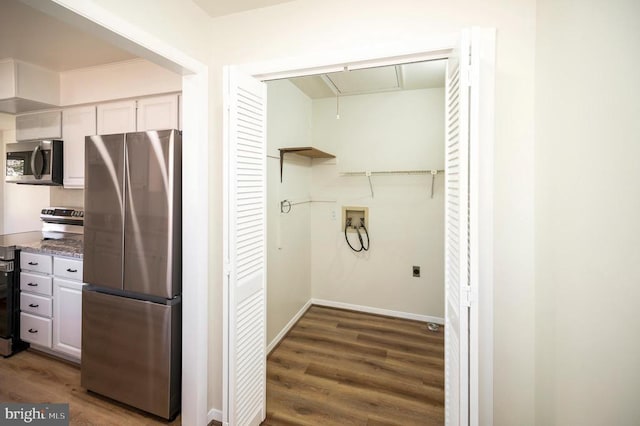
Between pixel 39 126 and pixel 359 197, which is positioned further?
pixel 359 197

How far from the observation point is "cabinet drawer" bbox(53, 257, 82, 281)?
2.32 m

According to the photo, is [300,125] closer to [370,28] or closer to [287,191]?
[287,191]

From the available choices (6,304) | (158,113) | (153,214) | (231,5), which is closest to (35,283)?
(6,304)

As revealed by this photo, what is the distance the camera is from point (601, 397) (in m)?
0.89

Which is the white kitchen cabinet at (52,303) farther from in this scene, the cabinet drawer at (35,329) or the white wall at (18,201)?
the white wall at (18,201)

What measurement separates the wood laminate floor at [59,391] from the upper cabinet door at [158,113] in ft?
6.81

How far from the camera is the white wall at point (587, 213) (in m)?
0.79

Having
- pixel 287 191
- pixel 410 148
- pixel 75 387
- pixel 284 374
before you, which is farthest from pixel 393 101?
pixel 75 387

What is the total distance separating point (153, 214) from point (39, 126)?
237 centimetres

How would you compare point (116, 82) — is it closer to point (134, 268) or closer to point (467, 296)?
point (134, 268)

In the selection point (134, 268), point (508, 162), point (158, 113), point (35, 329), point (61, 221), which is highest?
point (158, 113)

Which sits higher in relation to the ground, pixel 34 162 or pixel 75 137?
pixel 75 137

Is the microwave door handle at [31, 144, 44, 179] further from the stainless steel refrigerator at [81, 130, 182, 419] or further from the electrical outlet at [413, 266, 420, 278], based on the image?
the electrical outlet at [413, 266, 420, 278]

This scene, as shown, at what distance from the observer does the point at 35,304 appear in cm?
252
